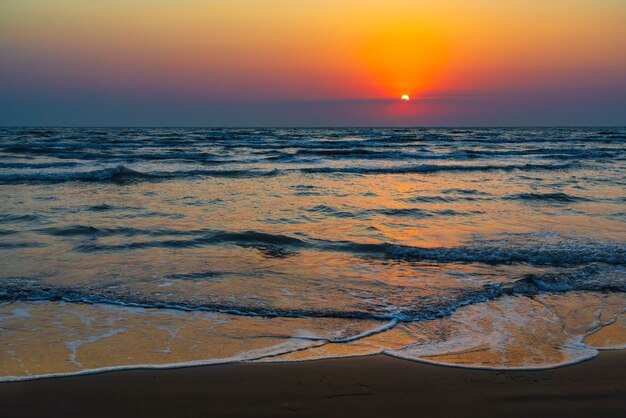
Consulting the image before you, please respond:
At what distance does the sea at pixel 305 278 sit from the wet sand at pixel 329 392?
0.20m

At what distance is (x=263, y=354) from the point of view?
460 centimetres

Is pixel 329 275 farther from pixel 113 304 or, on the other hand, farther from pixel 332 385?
pixel 332 385

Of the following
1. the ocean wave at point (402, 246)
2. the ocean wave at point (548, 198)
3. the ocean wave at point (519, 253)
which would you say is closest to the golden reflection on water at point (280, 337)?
the ocean wave at point (519, 253)

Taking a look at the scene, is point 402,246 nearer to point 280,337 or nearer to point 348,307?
point 348,307

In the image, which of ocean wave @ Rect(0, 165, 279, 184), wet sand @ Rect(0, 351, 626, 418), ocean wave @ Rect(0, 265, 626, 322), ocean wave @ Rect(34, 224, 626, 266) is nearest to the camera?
wet sand @ Rect(0, 351, 626, 418)

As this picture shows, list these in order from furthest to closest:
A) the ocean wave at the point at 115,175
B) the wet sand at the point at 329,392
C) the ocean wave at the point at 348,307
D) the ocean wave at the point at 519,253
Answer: the ocean wave at the point at 115,175, the ocean wave at the point at 519,253, the ocean wave at the point at 348,307, the wet sand at the point at 329,392

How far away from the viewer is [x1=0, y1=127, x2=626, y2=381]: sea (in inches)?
187

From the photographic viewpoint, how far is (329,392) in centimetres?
385

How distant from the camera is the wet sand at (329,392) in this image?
3.58 m

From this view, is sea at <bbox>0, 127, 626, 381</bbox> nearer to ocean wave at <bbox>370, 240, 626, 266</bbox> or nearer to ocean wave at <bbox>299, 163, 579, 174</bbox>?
ocean wave at <bbox>370, 240, 626, 266</bbox>

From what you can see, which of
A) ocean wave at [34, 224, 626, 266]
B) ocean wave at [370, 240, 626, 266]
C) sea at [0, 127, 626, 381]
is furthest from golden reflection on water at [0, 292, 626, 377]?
ocean wave at [34, 224, 626, 266]

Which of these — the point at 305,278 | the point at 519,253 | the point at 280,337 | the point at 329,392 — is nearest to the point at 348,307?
the point at 280,337

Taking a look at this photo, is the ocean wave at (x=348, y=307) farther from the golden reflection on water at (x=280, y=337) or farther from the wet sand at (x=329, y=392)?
the wet sand at (x=329, y=392)

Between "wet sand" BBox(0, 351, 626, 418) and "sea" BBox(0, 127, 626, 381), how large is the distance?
20 centimetres
